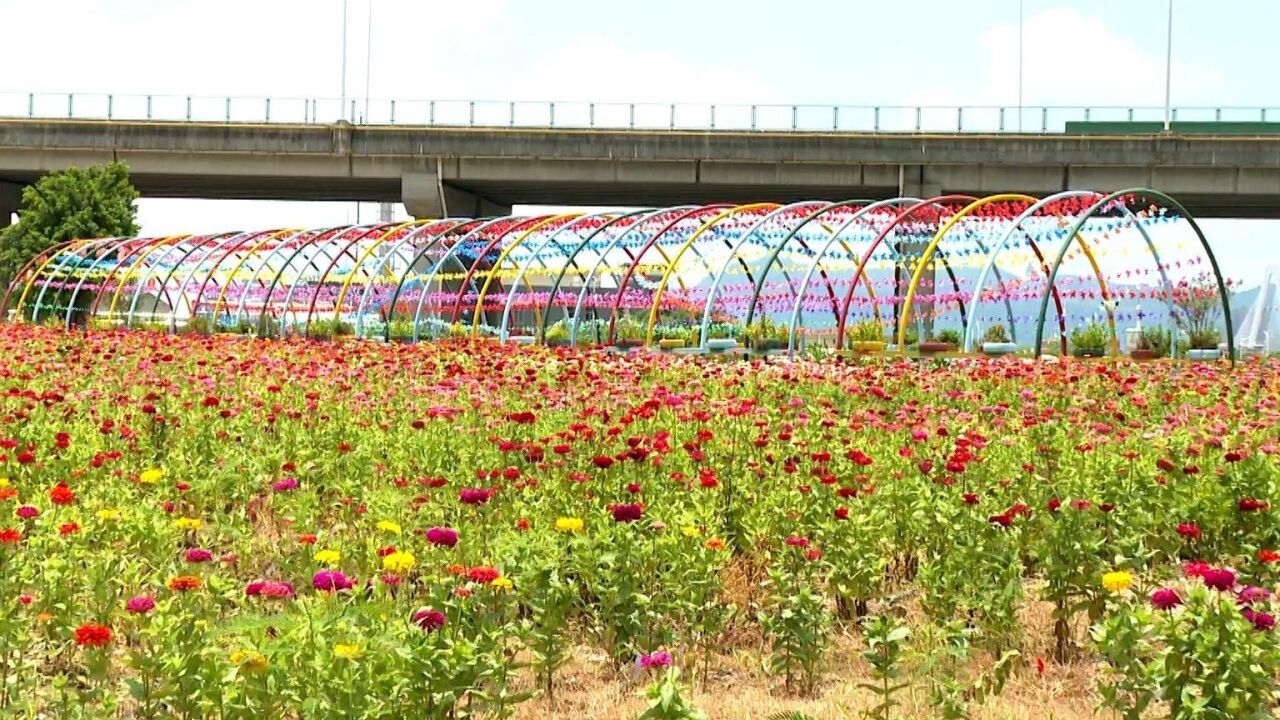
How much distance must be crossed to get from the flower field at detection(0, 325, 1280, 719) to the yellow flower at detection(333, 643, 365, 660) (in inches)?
1.5

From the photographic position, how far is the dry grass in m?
3.94

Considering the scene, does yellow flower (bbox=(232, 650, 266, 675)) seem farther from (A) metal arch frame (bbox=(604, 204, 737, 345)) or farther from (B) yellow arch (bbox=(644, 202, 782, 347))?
(A) metal arch frame (bbox=(604, 204, 737, 345))

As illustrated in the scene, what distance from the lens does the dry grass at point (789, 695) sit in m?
3.94

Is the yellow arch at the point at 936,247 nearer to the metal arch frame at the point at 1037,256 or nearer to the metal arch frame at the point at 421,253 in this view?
the metal arch frame at the point at 1037,256

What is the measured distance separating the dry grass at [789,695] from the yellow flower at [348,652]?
0.74 m

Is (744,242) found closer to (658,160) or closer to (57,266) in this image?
(658,160)

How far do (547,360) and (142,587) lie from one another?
8.77 m

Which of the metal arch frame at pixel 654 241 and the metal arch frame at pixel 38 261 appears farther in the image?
the metal arch frame at pixel 38 261

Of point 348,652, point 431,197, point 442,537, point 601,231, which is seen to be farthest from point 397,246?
point 348,652

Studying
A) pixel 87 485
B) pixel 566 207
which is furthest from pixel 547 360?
pixel 566 207

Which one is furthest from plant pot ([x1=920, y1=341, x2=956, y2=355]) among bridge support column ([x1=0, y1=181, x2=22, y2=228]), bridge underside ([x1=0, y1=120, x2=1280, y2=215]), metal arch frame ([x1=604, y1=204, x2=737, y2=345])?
bridge support column ([x1=0, y1=181, x2=22, y2=228])

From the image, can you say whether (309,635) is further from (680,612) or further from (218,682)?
(680,612)

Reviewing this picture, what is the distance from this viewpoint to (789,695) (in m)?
4.16

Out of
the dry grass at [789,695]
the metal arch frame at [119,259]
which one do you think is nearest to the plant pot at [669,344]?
the dry grass at [789,695]
